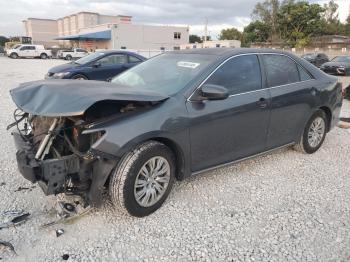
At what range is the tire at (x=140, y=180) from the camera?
3.07 meters

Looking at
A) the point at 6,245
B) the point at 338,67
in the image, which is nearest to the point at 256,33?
the point at 338,67

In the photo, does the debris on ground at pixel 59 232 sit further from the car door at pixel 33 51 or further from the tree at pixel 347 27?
the tree at pixel 347 27

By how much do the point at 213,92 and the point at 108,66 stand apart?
851 cm

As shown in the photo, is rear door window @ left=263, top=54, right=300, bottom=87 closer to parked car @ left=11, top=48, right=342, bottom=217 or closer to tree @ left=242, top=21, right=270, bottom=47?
parked car @ left=11, top=48, right=342, bottom=217

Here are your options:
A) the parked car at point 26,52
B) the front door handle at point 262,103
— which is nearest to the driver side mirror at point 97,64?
the front door handle at point 262,103

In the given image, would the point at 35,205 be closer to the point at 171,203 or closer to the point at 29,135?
the point at 29,135

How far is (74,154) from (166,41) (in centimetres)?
5889

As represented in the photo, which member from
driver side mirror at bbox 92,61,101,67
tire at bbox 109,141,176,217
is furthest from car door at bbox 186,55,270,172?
driver side mirror at bbox 92,61,101,67

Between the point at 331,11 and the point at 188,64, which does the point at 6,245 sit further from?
the point at 331,11

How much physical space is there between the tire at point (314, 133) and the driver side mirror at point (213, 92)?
2096mm

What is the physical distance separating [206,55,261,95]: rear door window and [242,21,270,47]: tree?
177 ft

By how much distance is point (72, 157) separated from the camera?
2.98 metres

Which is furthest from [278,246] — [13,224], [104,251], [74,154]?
[13,224]

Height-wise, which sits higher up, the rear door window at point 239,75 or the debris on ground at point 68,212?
the rear door window at point 239,75
